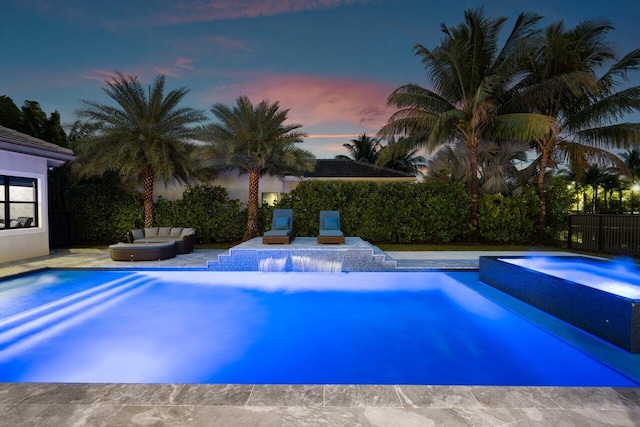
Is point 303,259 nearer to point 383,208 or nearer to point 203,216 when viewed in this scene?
point 383,208

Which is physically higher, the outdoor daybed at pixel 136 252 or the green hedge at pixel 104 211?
the green hedge at pixel 104 211

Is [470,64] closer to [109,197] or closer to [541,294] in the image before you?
[541,294]

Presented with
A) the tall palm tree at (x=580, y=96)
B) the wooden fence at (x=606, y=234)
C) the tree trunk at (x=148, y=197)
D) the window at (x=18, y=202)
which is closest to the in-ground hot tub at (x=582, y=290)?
the wooden fence at (x=606, y=234)

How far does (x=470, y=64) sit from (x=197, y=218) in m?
13.3

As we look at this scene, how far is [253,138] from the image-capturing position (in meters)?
13.1

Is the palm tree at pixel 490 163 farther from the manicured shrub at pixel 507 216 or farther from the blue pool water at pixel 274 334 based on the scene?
the blue pool water at pixel 274 334

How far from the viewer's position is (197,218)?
47.3 ft

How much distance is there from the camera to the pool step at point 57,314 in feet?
16.8

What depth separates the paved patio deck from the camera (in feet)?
8.61

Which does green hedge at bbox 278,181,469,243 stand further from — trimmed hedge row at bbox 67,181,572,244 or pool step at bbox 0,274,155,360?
pool step at bbox 0,274,155,360

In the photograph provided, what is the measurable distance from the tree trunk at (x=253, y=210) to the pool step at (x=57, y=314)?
225 inches

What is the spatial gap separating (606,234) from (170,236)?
16.2m

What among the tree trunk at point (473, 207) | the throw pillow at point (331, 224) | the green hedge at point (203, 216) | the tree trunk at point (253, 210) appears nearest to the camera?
the throw pillow at point (331, 224)

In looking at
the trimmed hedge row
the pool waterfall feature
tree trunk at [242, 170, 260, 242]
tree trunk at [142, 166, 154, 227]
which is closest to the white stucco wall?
the trimmed hedge row
